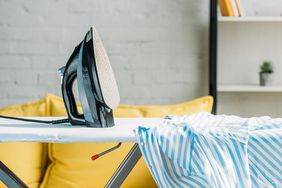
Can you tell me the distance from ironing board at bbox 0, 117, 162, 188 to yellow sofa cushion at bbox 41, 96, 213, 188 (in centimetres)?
45

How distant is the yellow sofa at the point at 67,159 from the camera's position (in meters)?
1.96

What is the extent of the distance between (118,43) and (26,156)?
3.22 feet

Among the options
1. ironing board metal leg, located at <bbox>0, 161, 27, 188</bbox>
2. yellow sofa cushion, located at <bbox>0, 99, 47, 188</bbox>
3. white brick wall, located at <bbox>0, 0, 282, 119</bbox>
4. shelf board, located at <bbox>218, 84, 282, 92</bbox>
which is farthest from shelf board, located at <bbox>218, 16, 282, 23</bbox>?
ironing board metal leg, located at <bbox>0, 161, 27, 188</bbox>

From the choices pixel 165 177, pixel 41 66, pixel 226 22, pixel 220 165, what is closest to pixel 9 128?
pixel 165 177

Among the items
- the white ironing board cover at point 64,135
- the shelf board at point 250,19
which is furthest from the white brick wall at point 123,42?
the white ironing board cover at point 64,135

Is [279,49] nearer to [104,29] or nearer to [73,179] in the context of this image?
[104,29]

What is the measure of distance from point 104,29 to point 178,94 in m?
0.48

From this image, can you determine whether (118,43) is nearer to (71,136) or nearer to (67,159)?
(67,159)

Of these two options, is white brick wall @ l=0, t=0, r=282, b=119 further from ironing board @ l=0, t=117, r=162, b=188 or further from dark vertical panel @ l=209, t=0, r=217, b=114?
ironing board @ l=0, t=117, r=162, b=188

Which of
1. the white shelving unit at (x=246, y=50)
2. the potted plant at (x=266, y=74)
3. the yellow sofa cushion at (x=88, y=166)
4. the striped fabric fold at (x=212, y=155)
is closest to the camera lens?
the striped fabric fold at (x=212, y=155)

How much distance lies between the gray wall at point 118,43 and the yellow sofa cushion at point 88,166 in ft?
2.60

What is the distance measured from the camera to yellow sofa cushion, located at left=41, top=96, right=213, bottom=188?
6.38 feet

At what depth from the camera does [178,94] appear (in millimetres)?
2875

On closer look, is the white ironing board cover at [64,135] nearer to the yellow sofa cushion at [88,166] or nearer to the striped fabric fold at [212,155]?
the striped fabric fold at [212,155]
